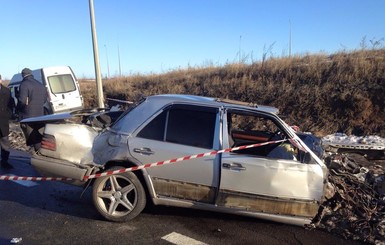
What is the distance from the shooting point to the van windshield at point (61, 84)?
1638 centimetres

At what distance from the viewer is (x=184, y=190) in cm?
489

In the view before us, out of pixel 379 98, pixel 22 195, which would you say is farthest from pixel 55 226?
pixel 379 98

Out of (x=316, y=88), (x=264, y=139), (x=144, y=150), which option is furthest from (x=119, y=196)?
(x=316, y=88)

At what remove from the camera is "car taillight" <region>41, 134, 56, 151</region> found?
5297 millimetres

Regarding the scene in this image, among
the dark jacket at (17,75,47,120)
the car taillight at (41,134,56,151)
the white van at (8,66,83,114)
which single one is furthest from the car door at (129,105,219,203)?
the white van at (8,66,83,114)

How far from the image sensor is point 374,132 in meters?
10.5

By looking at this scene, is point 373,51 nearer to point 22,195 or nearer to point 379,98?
point 379,98

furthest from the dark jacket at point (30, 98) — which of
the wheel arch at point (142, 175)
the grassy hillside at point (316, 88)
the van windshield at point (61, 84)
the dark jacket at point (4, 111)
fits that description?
the van windshield at point (61, 84)

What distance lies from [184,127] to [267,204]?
4.42ft

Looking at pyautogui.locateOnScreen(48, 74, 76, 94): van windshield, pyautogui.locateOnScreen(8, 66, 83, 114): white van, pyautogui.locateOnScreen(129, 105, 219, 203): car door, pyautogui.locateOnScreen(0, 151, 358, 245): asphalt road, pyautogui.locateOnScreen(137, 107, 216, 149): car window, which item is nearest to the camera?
pyautogui.locateOnScreen(0, 151, 358, 245): asphalt road

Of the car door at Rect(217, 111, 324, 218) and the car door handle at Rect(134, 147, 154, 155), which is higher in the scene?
the car door handle at Rect(134, 147, 154, 155)

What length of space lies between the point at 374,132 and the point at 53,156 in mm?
8372

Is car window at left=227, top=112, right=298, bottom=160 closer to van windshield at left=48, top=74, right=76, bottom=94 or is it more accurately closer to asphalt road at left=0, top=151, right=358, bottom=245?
asphalt road at left=0, top=151, right=358, bottom=245

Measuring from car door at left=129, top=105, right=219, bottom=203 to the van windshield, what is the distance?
12.4 m
